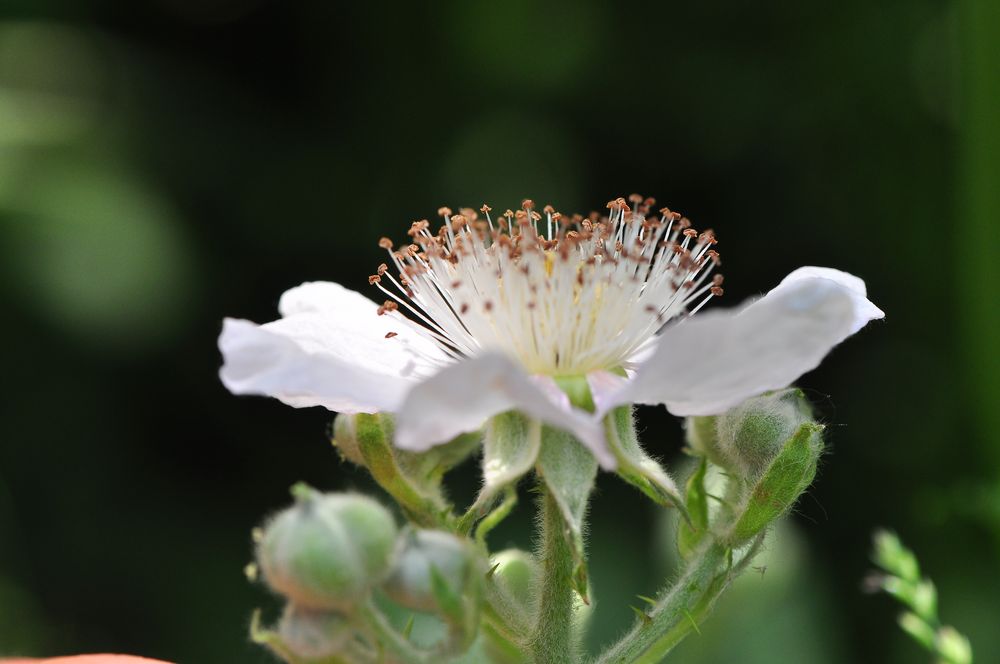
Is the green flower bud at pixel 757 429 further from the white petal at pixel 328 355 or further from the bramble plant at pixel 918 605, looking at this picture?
the white petal at pixel 328 355

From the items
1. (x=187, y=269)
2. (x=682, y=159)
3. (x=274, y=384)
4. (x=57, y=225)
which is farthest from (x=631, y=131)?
(x=274, y=384)

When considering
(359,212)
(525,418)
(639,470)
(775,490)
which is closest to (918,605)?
(775,490)

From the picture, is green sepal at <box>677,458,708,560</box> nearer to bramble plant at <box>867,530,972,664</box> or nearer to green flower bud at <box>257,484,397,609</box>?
bramble plant at <box>867,530,972,664</box>

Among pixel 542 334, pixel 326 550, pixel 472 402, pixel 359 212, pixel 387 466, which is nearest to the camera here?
pixel 326 550

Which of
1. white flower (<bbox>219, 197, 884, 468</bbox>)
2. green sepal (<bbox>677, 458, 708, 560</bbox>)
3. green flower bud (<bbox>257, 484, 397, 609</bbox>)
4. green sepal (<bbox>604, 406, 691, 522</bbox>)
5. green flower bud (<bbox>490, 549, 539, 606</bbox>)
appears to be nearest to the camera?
green flower bud (<bbox>257, 484, 397, 609</bbox>)

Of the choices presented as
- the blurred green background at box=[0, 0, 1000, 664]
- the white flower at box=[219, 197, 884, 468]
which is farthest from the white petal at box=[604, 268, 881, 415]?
the blurred green background at box=[0, 0, 1000, 664]

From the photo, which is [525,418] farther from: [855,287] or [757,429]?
[855,287]

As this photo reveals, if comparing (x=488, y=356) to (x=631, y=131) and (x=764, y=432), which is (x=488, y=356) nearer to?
(x=764, y=432)
